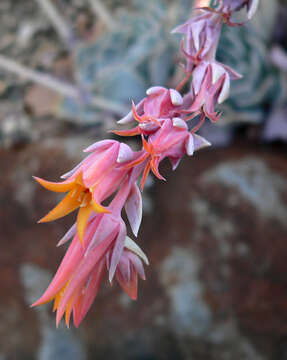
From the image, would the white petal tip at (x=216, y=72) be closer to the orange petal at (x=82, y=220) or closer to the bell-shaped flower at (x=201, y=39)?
the bell-shaped flower at (x=201, y=39)

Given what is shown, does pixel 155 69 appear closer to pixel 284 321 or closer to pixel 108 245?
pixel 284 321

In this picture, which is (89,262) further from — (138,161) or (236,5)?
→ (236,5)

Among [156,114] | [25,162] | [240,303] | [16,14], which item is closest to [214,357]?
[240,303]

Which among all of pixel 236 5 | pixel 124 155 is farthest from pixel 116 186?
pixel 236 5

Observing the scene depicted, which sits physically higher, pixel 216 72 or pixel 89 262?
pixel 216 72

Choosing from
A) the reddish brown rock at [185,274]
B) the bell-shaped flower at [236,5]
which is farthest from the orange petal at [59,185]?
Answer: the reddish brown rock at [185,274]

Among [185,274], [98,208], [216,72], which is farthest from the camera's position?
[185,274]
